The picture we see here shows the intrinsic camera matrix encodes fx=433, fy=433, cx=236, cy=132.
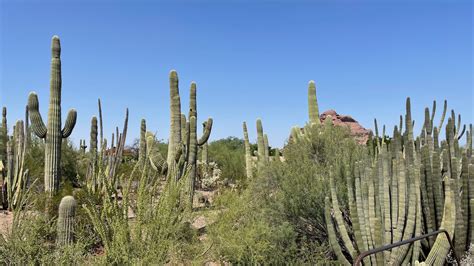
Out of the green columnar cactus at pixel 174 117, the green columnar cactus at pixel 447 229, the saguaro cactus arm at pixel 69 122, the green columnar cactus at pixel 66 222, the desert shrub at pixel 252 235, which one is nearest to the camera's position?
the green columnar cactus at pixel 447 229

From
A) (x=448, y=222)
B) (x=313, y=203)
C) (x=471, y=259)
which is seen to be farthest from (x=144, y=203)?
(x=471, y=259)

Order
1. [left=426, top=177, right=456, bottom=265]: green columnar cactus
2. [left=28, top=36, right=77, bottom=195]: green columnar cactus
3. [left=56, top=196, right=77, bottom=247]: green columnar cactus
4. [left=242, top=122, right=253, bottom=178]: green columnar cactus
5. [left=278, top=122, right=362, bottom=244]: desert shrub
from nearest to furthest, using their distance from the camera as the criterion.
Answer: [left=426, top=177, right=456, bottom=265]: green columnar cactus → [left=278, top=122, right=362, bottom=244]: desert shrub → [left=56, top=196, right=77, bottom=247]: green columnar cactus → [left=28, top=36, right=77, bottom=195]: green columnar cactus → [left=242, top=122, right=253, bottom=178]: green columnar cactus

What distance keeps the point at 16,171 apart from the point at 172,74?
4.68 meters

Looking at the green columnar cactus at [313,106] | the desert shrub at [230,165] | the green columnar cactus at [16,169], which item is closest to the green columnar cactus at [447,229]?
the green columnar cactus at [313,106]

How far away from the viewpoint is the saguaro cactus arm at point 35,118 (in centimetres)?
1070

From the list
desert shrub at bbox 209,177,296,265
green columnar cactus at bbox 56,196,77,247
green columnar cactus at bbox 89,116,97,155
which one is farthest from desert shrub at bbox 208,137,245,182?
green columnar cactus at bbox 56,196,77,247

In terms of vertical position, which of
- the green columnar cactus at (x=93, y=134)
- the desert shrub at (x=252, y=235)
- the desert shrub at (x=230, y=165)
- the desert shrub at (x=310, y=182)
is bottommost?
the desert shrub at (x=252, y=235)

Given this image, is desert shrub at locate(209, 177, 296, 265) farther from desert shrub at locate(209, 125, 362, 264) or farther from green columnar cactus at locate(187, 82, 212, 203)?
green columnar cactus at locate(187, 82, 212, 203)

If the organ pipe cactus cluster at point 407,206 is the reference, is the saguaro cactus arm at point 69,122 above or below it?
above

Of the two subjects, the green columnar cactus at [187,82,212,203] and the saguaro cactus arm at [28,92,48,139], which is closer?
the saguaro cactus arm at [28,92,48,139]

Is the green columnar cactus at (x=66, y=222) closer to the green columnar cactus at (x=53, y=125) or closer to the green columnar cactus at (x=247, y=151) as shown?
the green columnar cactus at (x=53, y=125)

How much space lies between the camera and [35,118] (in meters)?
10.7

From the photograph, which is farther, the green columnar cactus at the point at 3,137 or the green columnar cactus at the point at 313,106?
the green columnar cactus at the point at 3,137

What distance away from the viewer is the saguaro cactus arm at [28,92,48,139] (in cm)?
1070
